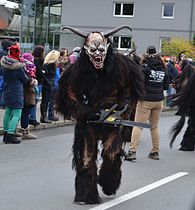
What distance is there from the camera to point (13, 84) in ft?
34.9

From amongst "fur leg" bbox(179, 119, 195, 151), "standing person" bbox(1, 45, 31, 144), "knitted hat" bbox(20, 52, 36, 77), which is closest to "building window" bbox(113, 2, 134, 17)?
"knitted hat" bbox(20, 52, 36, 77)

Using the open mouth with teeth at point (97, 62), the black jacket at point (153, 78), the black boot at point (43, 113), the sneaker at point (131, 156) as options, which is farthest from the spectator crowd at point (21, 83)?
the open mouth with teeth at point (97, 62)

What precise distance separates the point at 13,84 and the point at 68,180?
3320mm

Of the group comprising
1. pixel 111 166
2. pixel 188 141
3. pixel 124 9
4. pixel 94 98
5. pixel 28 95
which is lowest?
pixel 188 141

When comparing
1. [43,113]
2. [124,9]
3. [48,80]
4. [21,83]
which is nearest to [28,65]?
[21,83]

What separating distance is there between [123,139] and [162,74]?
2929 mm

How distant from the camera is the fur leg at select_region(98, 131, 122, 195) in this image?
6477 mm

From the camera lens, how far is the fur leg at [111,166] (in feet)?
21.2

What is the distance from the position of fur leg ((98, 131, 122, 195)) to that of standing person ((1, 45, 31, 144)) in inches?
169

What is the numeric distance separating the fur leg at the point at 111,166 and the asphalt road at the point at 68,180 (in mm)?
158

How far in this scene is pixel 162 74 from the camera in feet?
31.1

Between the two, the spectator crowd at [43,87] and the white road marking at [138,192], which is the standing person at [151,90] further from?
the white road marking at [138,192]

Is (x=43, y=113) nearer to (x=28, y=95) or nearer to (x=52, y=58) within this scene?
(x=52, y=58)

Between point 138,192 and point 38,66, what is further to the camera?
point 38,66
